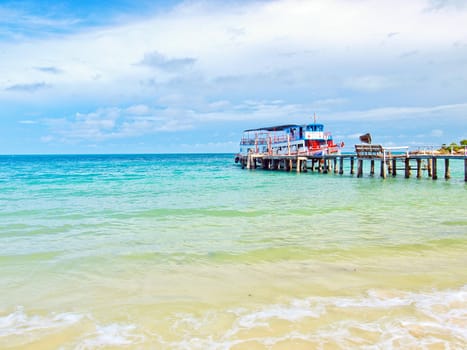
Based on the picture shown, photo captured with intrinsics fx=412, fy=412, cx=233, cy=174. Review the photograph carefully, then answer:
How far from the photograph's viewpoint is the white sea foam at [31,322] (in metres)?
5.58

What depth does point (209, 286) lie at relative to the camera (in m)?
7.30

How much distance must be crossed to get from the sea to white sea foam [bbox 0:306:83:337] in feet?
0.05

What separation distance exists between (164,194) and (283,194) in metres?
6.88

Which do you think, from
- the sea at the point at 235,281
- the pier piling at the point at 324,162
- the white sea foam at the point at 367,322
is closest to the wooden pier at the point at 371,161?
the pier piling at the point at 324,162

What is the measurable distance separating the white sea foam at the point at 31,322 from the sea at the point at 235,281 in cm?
1

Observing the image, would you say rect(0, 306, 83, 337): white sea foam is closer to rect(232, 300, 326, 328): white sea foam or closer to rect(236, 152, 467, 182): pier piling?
rect(232, 300, 326, 328): white sea foam

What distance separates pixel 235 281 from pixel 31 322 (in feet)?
11.1

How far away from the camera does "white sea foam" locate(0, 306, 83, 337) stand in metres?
5.58

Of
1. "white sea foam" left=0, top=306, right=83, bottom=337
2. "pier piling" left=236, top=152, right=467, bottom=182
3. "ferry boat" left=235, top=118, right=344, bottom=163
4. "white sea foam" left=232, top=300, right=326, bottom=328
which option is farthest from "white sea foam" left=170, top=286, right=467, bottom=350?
"ferry boat" left=235, top=118, right=344, bottom=163

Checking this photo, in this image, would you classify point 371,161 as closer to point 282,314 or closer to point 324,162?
point 324,162

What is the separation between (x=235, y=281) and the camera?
757 cm

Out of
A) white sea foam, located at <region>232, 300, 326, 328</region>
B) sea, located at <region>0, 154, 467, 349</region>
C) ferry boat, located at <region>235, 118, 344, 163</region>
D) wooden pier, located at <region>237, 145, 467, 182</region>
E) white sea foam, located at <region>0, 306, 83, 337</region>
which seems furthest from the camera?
ferry boat, located at <region>235, 118, 344, 163</region>

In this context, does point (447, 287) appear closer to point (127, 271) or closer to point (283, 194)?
point (127, 271)

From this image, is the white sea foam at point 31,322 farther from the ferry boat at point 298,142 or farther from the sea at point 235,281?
the ferry boat at point 298,142
